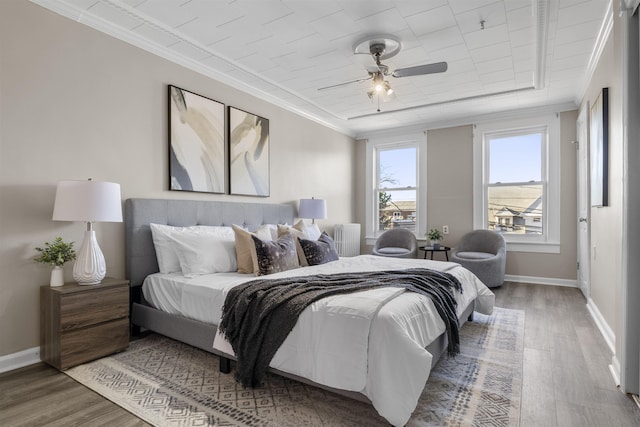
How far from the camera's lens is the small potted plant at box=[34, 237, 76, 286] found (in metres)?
2.43

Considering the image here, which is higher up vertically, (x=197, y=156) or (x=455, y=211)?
(x=197, y=156)

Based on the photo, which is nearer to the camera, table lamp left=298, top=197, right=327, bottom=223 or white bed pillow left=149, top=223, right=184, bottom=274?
white bed pillow left=149, top=223, right=184, bottom=274

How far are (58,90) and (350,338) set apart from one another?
8.98 ft

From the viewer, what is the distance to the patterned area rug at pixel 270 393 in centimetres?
184

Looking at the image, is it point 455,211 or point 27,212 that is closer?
point 27,212

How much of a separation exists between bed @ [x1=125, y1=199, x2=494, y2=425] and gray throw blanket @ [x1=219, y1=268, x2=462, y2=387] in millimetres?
Result: 68

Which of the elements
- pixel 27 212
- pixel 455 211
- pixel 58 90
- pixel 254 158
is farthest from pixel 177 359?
pixel 455 211

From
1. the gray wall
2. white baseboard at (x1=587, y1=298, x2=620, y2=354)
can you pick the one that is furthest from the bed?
white baseboard at (x1=587, y1=298, x2=620, y2=354)

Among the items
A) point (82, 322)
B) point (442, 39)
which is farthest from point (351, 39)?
point (82, 322)

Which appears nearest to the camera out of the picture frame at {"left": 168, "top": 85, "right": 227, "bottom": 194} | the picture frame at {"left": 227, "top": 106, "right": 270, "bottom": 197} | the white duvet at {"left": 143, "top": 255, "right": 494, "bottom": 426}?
the white duvet at {"left": 143, "top": 255, "right": 494, "bottom": 426}

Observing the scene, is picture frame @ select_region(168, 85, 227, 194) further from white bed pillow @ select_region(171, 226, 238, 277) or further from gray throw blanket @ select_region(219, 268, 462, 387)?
gray throw blanket @ select_region(219, 268, 462, 387)

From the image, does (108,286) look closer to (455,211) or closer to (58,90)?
(58,90)

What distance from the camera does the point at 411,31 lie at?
9.95 feet

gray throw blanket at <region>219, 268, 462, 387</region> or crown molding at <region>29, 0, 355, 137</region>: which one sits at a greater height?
crown molding at <region>29, 0, 355, 137</region>
